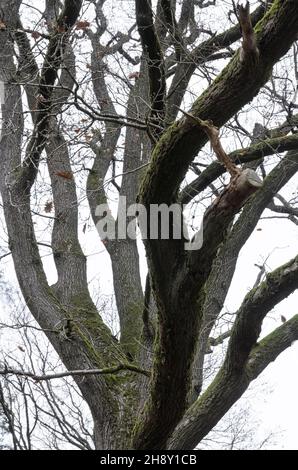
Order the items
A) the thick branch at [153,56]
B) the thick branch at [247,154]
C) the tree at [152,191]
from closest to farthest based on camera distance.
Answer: the tree at [152,191] < the thick branch at [247,154] < the thick branch at [153,56]

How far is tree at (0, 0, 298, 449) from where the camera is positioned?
2.78m

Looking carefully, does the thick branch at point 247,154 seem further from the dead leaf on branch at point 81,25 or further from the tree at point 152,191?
the dead leaf on branch at point 81,25

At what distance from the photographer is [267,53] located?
2594mm

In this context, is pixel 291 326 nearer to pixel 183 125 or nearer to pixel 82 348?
pixel 82 348

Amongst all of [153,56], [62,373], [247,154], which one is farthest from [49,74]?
[62,373]

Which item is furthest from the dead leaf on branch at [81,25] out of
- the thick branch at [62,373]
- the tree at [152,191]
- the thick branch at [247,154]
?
the thick branch at [62,373]

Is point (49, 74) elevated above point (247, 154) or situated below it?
above

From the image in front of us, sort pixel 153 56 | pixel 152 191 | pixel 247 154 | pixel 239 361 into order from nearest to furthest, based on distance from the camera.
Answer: pixel 152 191 → pixel 239 361 → pixel 247 154 → pixel 153 56

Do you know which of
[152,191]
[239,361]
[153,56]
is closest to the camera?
[152,191]

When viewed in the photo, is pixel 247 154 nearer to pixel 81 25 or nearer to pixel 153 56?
pixel 153 56

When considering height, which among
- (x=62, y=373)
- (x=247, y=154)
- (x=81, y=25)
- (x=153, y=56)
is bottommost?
(x=62, y=373)

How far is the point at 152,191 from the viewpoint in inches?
111

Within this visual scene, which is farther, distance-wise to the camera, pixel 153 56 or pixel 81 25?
pixel 81 25

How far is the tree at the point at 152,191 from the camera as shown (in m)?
2.78
